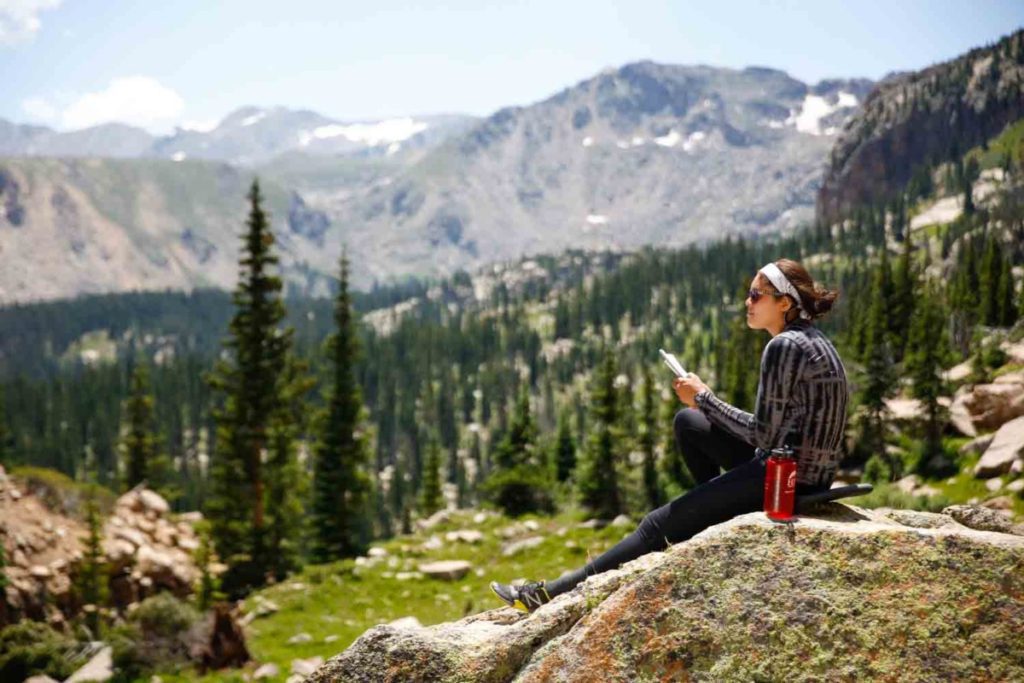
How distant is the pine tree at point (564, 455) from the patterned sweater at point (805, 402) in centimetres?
5170

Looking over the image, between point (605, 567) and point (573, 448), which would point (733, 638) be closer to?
point (605, 567)

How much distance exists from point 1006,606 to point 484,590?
19755 mm

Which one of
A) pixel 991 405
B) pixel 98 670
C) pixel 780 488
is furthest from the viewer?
pixel 991 405

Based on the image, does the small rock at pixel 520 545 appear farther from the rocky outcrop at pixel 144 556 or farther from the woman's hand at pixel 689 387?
the woman's hand at pixel 689 387

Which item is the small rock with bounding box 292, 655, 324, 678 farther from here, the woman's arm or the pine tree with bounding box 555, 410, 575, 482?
the pine tree with bounding box 555, 410, 575, 482

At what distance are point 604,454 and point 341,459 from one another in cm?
1498

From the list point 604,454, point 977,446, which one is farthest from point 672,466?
point 977,446

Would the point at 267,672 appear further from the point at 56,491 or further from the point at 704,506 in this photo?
the point at 56,491

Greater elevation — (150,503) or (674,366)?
(674,366)

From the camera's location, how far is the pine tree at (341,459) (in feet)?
129

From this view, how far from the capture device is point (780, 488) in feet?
21.3

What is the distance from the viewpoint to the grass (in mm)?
20219

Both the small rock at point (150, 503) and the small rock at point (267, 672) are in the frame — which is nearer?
the small rock at point (267, 672)

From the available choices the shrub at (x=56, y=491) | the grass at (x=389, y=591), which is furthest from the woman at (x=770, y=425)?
the shrub at (x=56, y=491)
